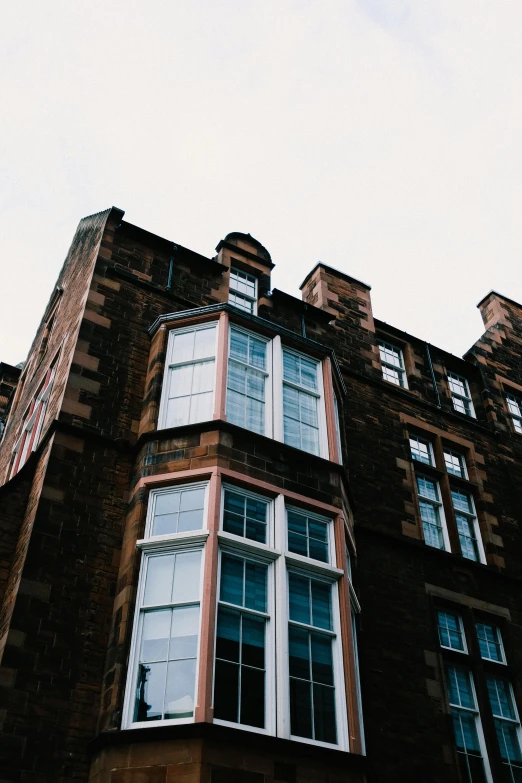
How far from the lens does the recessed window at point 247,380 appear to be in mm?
12375

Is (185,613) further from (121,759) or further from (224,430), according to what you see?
(224,430)

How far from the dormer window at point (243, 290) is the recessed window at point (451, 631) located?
24.2 ft

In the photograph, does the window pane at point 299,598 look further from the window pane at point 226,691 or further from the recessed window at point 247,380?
the recessed window at point 247,380

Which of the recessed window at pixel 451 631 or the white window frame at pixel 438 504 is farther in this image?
the white window frame at pixel 438 504

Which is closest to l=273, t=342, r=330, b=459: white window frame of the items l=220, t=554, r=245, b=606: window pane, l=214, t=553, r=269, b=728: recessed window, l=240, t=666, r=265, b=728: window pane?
l=220, t=554, r=245, b=606: window pane

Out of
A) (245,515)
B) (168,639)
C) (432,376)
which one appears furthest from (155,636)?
(432,376)

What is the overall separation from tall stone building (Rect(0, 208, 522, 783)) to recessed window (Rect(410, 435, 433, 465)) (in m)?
0.06

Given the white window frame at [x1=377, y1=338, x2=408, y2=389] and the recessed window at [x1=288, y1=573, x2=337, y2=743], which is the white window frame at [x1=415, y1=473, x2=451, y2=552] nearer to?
the white window frame at [x1=377, y1=338, x2=408, y2=389]

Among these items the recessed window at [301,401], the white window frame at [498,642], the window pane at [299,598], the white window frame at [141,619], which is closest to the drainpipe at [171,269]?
the recessed window at [301,401]

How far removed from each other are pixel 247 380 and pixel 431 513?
5.24 metres

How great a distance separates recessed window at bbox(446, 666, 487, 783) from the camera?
38.9ft

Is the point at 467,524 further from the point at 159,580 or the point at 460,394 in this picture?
the point at 159,580

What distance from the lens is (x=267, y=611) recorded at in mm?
9953

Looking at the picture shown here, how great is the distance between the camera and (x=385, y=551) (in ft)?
45.2
